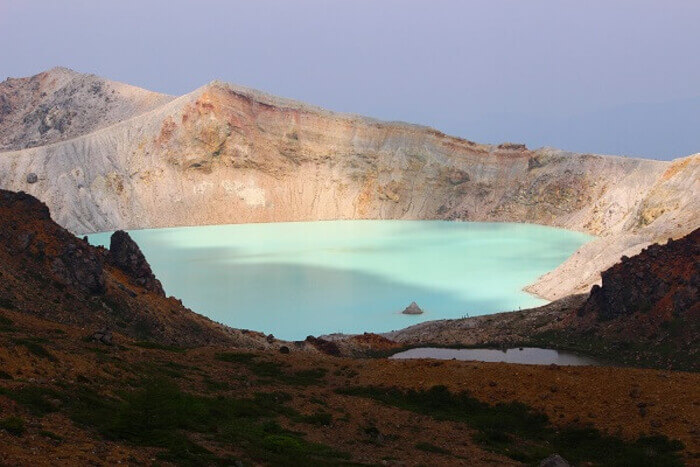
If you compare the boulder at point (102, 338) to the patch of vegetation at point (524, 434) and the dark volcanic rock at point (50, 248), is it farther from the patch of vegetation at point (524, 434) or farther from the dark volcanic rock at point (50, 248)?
the dark volcanic rock at point (50, 248)

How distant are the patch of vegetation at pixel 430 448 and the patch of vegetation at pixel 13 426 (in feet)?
34.0

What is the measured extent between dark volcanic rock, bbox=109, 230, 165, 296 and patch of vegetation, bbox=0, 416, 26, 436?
98.0 ft

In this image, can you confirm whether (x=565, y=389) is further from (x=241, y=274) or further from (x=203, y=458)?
(x=241, y=274)

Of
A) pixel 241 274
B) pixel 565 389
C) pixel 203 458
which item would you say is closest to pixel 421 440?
pixel 565 389

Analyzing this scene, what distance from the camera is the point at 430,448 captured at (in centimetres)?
1927

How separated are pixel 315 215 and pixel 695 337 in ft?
373

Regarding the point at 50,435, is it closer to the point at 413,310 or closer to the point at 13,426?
the point at 13,426

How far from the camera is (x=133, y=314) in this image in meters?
36.2

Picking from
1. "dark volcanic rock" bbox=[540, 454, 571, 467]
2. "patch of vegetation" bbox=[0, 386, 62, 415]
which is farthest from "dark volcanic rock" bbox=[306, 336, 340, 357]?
"patch of vegetation" bbox=[0, 386, 62, 415]

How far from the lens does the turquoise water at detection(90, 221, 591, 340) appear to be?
57.3 m

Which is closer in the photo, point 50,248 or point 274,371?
point 274,371

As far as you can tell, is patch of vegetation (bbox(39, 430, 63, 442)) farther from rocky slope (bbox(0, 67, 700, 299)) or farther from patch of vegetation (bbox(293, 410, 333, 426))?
rocky slope (bbox(0, 67, 700, 299))

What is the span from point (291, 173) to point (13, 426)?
13622 cm

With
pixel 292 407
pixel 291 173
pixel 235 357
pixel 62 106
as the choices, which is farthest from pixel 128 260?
pixel 62 106
